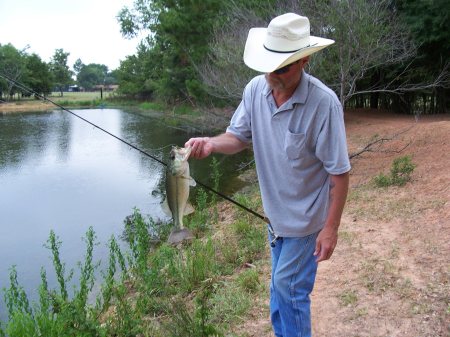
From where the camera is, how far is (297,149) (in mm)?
2158

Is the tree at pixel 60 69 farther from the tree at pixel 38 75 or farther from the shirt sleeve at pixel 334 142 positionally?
the shirt sleeve at pixel 334 142

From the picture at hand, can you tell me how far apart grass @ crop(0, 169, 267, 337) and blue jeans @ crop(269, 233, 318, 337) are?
0.66 metres

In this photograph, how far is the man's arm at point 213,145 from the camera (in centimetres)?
251

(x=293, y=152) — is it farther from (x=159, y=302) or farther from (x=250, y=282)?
(x=159, y=302)

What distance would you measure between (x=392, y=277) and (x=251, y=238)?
76.2 inches

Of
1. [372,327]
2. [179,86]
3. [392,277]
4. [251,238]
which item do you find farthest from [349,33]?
[179,86]

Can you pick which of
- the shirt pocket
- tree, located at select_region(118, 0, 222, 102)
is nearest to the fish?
the shirt pocket

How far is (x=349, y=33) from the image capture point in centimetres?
931

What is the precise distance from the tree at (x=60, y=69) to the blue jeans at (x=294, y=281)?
70.9 m

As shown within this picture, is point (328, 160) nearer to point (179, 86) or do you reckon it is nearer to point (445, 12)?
point (445, 12)

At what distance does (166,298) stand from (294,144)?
8.70 ft

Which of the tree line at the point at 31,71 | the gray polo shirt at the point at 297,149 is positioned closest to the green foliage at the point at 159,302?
the gray polo shirt at the point at 297,149

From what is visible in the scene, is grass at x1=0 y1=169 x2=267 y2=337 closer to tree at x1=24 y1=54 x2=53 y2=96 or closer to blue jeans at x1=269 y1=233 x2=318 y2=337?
blue jeans at x1=269 y1=233 x2=318 y2=337

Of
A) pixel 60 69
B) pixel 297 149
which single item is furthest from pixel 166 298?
pixel 60 69
